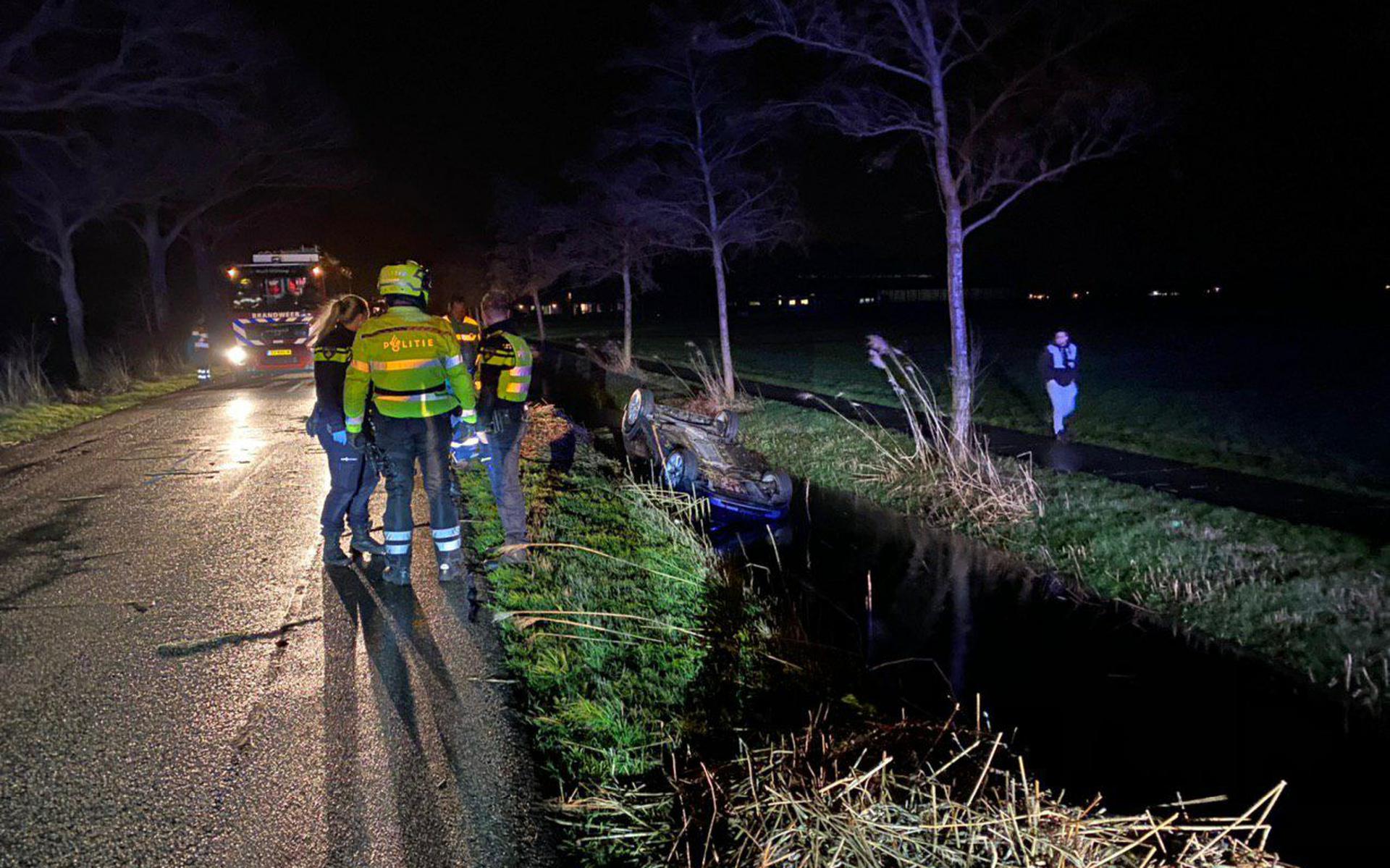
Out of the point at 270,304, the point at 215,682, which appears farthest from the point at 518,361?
the point at 270,304

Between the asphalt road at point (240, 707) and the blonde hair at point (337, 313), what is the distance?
1.75 m

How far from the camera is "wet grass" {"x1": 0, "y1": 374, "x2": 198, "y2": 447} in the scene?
12.6m

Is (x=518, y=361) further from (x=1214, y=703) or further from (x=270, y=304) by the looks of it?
(x=270, y=304)

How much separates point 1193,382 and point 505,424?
49.2 ft

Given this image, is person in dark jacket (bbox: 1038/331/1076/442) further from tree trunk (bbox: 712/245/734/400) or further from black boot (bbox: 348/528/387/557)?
black boot (bbox: 348/528/387/557)

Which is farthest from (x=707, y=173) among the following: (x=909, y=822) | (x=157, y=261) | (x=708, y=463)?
(x=157, y=261)

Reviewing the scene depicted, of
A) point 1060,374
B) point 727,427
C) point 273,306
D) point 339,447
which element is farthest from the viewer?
point 273,306

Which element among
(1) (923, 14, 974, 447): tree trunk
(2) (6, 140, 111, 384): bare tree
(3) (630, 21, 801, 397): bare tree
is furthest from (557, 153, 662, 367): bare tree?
(2) (6, 140, 111, 384): bare tree

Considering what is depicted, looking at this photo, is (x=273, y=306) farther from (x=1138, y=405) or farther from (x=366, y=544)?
(x=1138, y=405)

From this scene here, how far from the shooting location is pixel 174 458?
10.6 m

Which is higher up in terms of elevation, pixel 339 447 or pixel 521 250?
pixel 521 250

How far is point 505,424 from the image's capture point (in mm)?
6516

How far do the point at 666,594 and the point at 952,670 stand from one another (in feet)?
6.27

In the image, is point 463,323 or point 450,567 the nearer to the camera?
point 450,567
